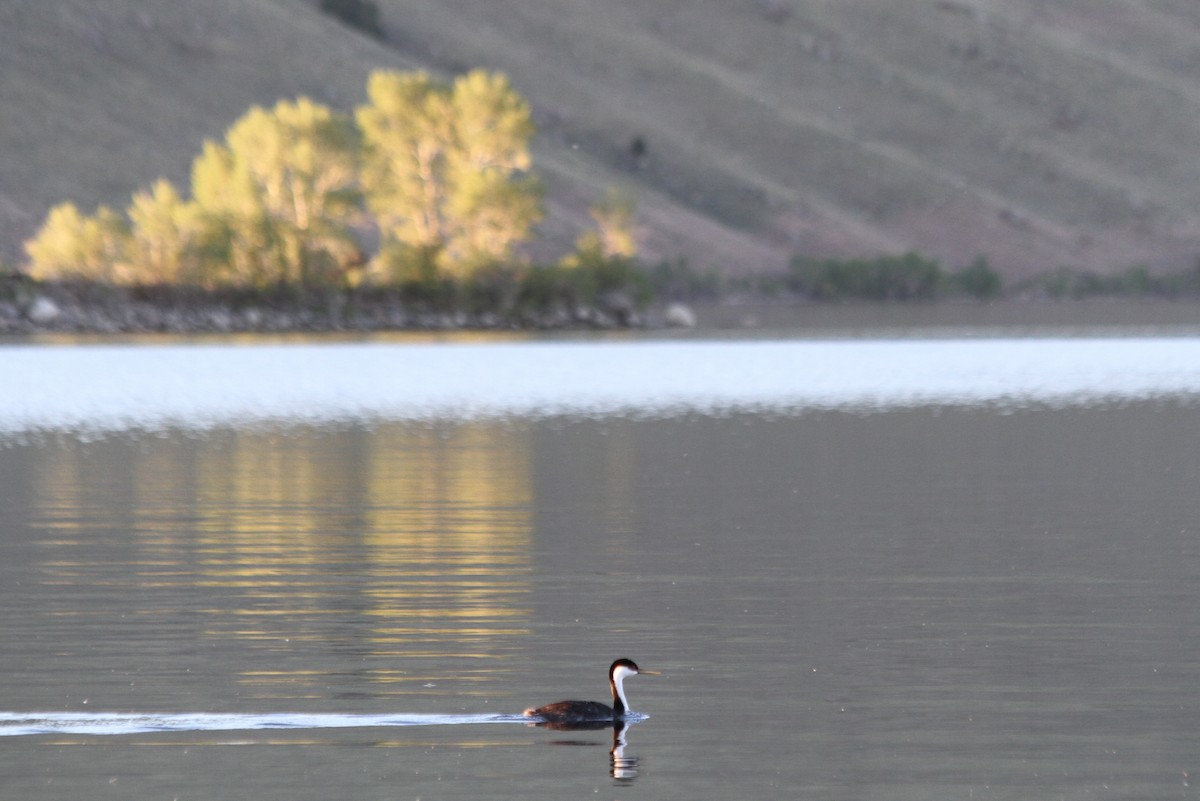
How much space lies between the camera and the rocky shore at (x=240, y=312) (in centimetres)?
12356

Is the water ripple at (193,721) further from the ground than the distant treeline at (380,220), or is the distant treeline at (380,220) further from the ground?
the distant treeline at (380,220)

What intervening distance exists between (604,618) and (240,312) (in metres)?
106

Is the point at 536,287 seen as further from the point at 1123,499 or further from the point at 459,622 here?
the point at 459,622

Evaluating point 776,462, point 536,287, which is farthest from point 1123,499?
point 536,287

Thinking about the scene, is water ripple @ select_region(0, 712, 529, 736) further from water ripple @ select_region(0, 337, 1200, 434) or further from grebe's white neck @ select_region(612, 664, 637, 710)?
water ripple @ select_region(0, 337, 1200, 434)

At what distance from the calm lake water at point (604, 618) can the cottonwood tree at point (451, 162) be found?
77226 millimetres

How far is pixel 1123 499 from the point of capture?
110ft

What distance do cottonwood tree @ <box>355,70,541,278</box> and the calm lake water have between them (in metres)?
77.2

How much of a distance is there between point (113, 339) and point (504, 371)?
1489 inches

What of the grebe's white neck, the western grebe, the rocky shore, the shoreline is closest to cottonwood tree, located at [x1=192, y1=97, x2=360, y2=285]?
the rocky shore

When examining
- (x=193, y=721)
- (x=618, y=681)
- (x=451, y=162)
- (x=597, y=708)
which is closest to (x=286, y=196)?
(x=451, y=162)

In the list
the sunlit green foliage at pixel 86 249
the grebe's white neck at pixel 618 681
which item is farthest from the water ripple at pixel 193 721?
the sunlit green foliage at pixel 86 249

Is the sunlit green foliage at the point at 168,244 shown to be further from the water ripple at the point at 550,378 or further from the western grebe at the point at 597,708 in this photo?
the western grebe at the point at 597,708

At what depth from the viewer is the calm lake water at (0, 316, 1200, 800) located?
1612 centimetres
